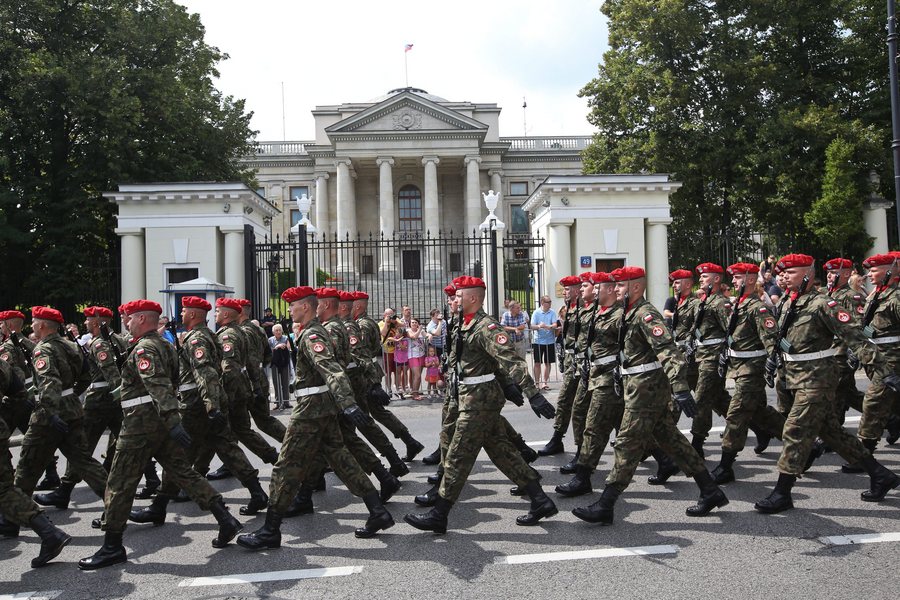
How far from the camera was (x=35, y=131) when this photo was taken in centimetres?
2206

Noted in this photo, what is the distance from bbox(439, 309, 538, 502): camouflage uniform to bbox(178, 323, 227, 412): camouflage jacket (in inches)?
87.3

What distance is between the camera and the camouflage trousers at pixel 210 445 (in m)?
6.55

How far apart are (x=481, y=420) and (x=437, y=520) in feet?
2.74

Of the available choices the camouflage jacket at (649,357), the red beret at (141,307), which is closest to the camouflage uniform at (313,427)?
the red beret at (141,307)

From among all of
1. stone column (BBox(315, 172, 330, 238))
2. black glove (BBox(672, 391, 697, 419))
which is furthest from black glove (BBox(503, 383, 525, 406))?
stone column (BBox(315, 172, 330, 238))

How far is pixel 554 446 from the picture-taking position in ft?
28.0

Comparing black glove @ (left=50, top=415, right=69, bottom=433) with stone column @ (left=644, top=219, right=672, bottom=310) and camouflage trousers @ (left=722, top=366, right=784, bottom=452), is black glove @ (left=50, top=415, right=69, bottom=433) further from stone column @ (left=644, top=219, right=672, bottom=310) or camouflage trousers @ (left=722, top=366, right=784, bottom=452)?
stone column @ (left=644, top=219, right=672, bottom=310)

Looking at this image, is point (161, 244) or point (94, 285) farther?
point (94, 285)

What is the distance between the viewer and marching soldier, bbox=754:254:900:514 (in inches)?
232

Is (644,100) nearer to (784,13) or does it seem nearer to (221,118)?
(784,13)

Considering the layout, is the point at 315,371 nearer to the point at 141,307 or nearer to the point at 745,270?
the point at 141,307

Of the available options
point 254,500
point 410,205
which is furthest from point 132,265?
point 410,205

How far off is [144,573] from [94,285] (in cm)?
1733

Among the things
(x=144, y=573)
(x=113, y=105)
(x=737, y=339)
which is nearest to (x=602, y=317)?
(x=737, y=339)
